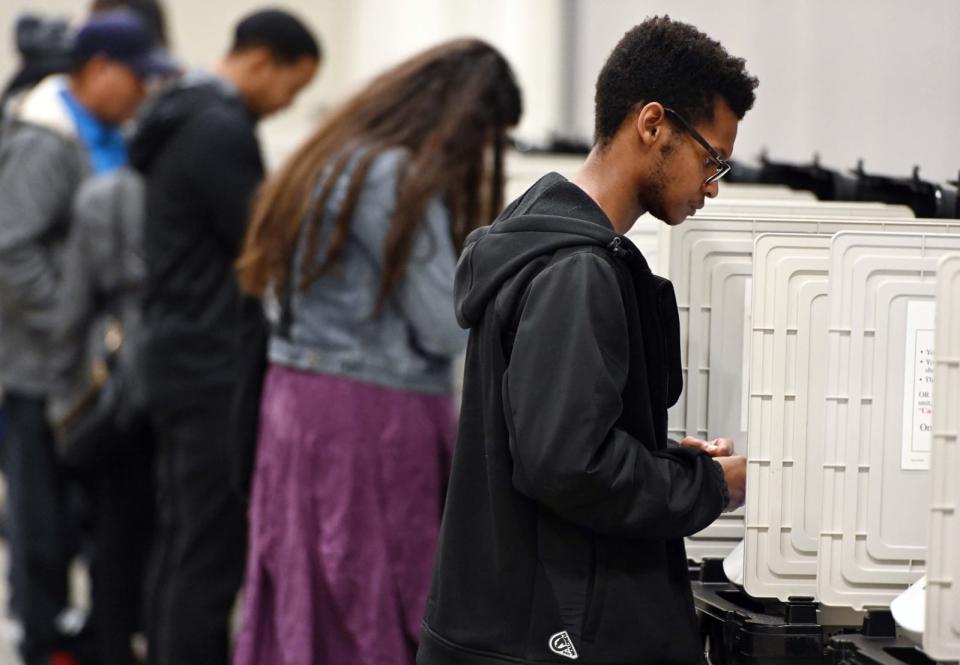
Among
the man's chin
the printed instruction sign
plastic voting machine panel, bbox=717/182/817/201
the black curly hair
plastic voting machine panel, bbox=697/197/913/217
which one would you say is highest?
the black curly hair

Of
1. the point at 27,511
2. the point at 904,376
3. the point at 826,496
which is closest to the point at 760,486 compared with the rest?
the point at 826,496

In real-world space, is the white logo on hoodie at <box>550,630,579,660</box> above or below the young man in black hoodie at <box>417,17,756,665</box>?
below

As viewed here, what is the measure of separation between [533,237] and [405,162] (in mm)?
1154

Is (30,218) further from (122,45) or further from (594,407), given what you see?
(594,407)

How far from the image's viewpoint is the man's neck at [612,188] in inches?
69.7

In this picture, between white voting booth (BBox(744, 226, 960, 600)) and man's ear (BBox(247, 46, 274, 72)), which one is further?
man's ear (BBox(247, 46, 274, 72))

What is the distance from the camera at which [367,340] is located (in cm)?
289

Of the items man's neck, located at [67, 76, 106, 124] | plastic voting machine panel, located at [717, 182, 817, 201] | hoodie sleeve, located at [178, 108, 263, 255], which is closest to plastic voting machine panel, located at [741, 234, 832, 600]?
plastic voting machine panel, located at [717, 182, 817, 201]

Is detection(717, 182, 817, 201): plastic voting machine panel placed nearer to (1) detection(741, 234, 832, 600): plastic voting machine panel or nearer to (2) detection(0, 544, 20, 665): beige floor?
(1) detection(741, 234, 832, 600): plastic voting machine panel

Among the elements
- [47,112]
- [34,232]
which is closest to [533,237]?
[34,232]

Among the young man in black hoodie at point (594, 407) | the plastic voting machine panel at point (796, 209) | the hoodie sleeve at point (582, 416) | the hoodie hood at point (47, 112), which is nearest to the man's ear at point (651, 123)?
the young man in black hoodie at point (594, 407)

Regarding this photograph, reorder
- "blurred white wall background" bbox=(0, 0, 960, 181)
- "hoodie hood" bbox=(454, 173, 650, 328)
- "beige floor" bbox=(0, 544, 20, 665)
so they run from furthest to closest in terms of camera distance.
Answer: "beige floor" bbox=(0, 544, 20, 665) < "blurred white wall background" bbox=(0, 0, 960, 181) < "hoodie hood" bbox=(454, 173, 650, 328)

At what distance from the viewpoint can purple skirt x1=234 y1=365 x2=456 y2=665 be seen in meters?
2.87

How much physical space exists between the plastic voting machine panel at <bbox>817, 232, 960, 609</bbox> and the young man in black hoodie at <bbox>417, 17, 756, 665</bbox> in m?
0.14
